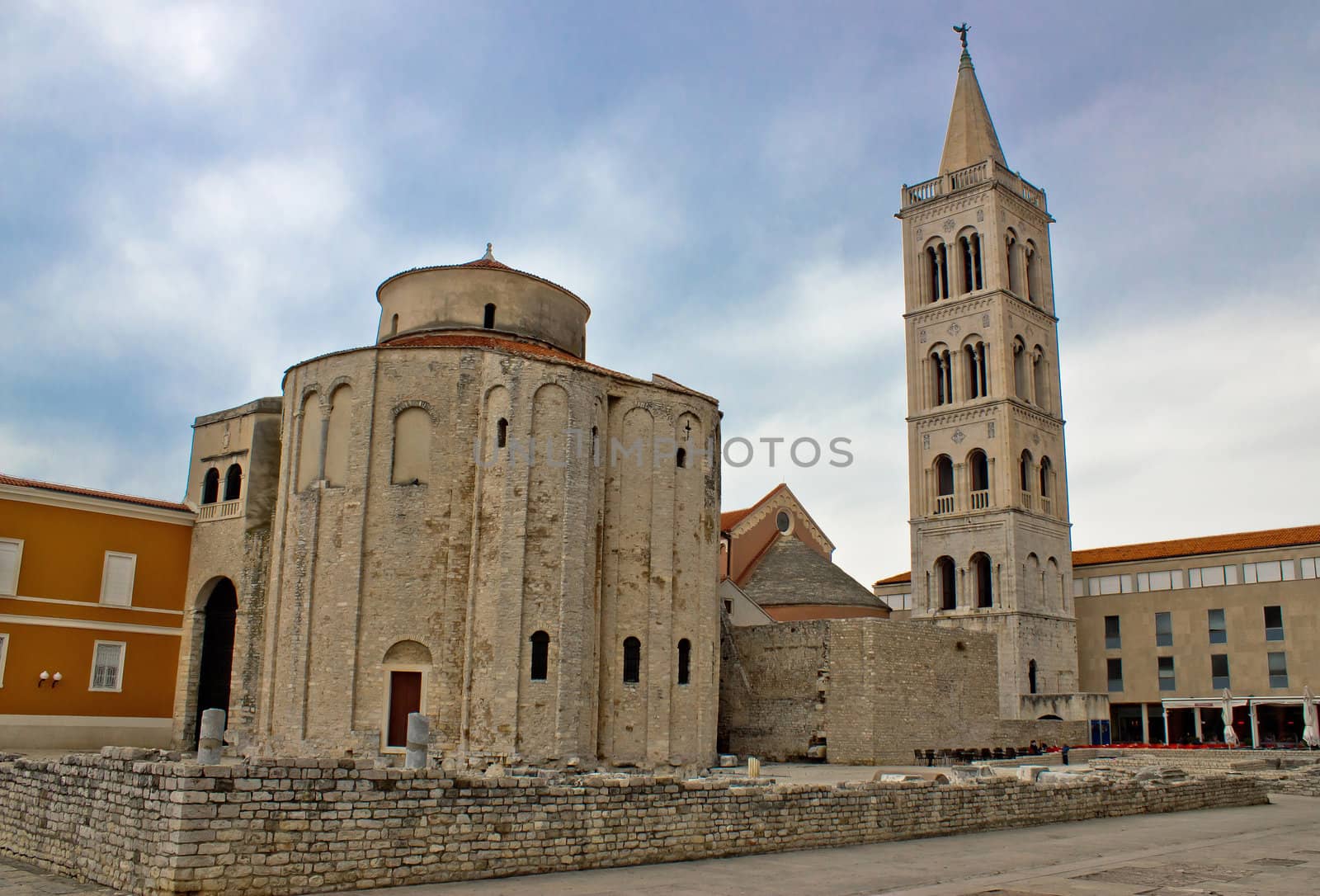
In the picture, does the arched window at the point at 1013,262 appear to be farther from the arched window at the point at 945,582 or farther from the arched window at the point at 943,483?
the arched window at the point at 945,582

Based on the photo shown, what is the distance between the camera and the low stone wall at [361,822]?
10258mm

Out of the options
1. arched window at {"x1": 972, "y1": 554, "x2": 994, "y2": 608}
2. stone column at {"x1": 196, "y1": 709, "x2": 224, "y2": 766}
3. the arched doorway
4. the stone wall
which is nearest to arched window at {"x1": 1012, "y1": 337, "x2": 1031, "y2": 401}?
arched window at {"x1": 972, "y1": 554, "x2": 994, "y2": 608}

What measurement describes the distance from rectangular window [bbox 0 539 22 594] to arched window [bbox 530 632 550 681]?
14.2 m

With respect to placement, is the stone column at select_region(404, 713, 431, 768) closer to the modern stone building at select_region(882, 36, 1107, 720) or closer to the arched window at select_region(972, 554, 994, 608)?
the modern stone building at select_region(882, 36, 1107, 720)

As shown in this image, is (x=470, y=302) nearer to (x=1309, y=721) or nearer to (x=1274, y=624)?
(x=1309, y=721)

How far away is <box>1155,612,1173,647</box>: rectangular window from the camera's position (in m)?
45.7

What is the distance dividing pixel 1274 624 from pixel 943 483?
46.5 ft

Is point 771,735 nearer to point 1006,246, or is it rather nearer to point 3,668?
point 3,668

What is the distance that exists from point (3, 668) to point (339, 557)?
956cm

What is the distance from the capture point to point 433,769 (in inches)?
458

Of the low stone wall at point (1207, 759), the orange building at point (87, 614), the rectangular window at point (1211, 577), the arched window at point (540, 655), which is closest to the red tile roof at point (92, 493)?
the orange building at point (87, 614)

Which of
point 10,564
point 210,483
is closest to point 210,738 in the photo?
point 10,564

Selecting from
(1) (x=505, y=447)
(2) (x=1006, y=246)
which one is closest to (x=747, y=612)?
(1) (x=505, y=447)

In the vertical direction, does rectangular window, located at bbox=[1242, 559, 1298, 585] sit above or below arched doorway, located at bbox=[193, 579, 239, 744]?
above
